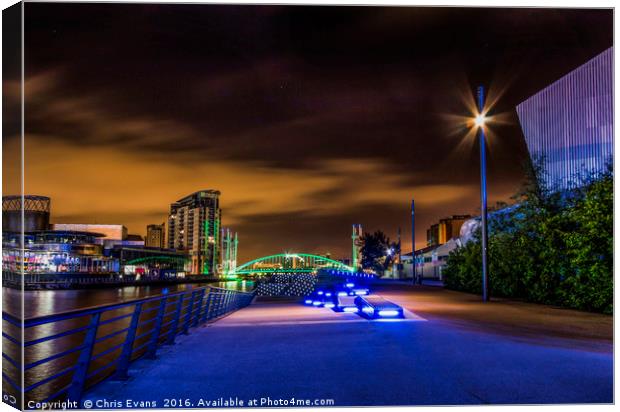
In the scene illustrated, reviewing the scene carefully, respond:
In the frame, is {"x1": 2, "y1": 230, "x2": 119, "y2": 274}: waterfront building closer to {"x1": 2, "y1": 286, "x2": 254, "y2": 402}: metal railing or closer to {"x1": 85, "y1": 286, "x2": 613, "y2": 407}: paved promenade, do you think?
{"x1": 2, "y1": 286, "x2": 254, "y2": 402}: metal railing

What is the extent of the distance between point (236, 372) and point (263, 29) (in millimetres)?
4625

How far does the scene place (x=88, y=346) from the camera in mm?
7051

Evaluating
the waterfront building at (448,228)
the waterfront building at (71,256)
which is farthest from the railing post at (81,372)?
the waterfront building at (448,228)

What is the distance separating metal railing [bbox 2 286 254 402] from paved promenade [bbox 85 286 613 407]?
0.32 meters

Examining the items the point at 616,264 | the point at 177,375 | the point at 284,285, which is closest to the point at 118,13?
the point at 177,375

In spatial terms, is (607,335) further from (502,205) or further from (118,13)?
(502,205)

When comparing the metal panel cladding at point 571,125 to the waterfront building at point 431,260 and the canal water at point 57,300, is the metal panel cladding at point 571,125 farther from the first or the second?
the waterfront building at point 431,260

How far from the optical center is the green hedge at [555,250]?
57.2ft

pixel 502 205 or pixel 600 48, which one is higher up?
pixel 600 48

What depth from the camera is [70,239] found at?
103 metres

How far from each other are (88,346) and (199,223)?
99.9 meters

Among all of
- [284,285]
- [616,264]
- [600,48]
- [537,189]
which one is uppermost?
[600,48]

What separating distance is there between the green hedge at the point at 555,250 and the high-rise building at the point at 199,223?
1451 inches

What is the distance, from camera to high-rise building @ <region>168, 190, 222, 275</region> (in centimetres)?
7525
